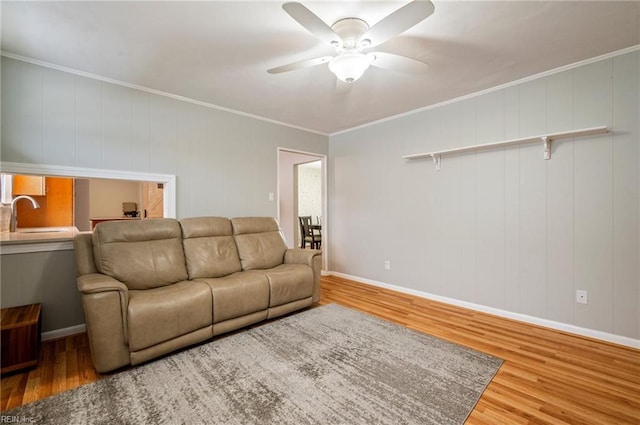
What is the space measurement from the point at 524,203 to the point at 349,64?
7.51 ft

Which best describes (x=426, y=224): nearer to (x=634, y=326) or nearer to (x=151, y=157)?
(x=634, y=326)

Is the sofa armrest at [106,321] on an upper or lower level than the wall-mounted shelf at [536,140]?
lower

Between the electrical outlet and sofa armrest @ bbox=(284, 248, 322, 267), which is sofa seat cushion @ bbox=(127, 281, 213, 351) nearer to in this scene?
sofa armrest @ bbox=(284, 248, 322, 267)

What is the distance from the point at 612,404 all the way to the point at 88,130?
14.8 ft

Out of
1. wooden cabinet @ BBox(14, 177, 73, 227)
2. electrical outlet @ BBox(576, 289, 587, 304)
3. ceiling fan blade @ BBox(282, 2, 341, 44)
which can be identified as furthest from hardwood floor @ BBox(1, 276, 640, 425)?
wooden cabinet @ BBox(14, 177, 73, 227)

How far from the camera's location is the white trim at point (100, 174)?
2.43m

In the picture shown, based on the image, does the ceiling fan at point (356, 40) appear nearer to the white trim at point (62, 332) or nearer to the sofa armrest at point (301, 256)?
the sofa armrest at point (301, 256)

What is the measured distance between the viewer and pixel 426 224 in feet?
12.1

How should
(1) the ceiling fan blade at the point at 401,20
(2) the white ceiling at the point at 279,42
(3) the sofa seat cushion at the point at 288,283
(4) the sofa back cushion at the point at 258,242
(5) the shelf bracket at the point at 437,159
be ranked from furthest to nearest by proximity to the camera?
(5) the shelf bracket at the point at 437,159 < (4) the sofa back cushion at the point at 258,242 < (3) the sofa seat cushion at the point at 288,283 < (2) the white ceiling at the point at 279,42 < (1) the ceiling fan blade at the point at 401,20

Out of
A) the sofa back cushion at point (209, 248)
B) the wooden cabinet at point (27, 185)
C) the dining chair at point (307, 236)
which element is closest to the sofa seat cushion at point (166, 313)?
the sofa back cushion at point (209, 248)

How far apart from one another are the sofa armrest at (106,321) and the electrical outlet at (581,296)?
375 cm

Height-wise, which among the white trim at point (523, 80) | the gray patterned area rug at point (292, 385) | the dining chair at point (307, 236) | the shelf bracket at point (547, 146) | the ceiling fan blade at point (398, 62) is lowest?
the gray patterned area rug at point (292, 385)

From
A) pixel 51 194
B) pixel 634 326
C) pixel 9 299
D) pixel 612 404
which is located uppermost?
pixel 51 194

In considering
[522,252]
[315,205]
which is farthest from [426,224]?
[315,205]
